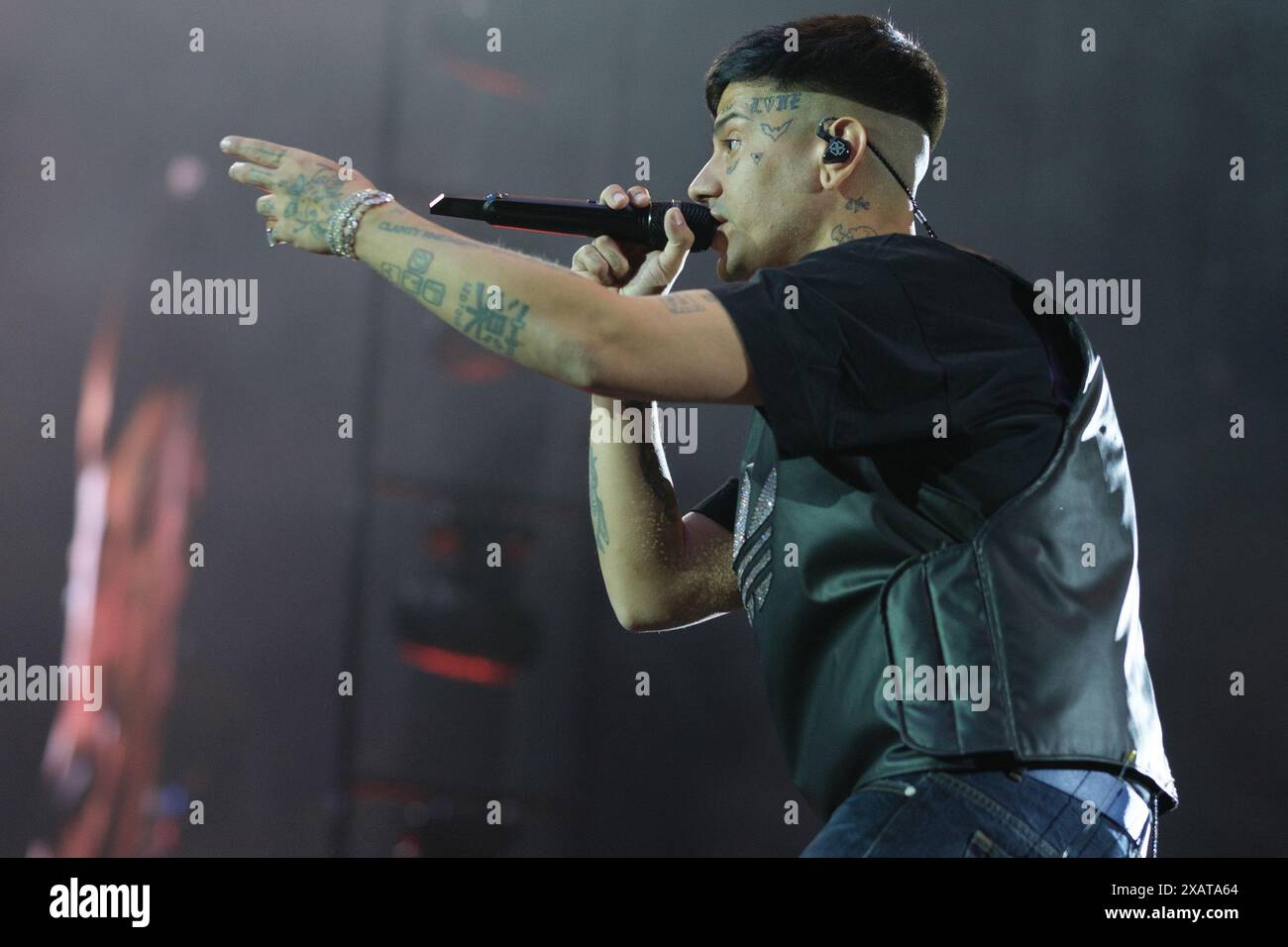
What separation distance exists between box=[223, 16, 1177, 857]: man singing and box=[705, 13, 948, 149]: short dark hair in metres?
0.46

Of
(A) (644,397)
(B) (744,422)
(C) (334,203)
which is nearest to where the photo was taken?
(A) (644,397)

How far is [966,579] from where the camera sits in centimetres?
136

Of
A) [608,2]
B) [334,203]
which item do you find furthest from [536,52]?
[334,203]

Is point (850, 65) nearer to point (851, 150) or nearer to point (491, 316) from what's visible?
point (851, 150)

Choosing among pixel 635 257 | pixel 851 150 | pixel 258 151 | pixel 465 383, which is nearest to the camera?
pixel 258 151

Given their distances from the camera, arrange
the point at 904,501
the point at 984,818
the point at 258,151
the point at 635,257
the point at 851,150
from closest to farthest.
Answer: the point at 984,818 → the point at 904,501 → the point at 258,151 → the point at 851,150 → the point at 635,257

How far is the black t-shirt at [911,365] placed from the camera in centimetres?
133

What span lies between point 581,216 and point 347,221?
1.64ft

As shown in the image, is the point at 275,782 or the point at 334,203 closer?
the point at 334,203

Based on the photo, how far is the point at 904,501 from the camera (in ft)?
4.70

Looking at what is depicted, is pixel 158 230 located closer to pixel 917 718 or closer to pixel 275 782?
pixel 275 782

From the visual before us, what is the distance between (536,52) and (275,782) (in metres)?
1.99

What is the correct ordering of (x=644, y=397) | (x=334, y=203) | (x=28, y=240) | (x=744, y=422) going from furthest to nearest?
(x=744, y=422)
(x=28, y=240)
(x=334, y=203)
(x=644, y=397)

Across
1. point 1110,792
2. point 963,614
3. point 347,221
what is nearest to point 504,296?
point 347,221
